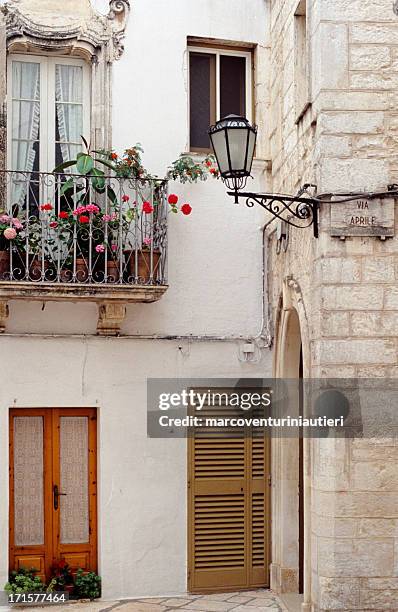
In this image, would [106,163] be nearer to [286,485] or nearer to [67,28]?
[67,28]

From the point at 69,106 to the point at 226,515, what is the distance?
4.52 m

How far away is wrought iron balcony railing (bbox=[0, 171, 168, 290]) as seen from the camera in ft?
29.4

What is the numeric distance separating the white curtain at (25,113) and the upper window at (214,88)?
1627mm

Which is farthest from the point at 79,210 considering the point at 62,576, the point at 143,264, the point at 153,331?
the point at 62,576

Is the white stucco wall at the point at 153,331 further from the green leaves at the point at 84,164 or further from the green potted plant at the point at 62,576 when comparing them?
the green leaves at the point at 84,164

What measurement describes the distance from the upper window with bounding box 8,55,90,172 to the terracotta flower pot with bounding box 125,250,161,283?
134 centimetres

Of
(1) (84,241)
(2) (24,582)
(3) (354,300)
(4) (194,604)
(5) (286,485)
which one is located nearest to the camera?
(3) (354,300)

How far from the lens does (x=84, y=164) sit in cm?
920

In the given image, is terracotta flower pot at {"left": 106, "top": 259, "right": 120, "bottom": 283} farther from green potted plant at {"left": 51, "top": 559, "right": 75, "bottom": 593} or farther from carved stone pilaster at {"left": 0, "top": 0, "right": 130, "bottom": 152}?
green potted plant at {"left": 51, "top": 559, "right": 75, "bottom": 593}

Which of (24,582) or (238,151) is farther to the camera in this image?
(24,582)

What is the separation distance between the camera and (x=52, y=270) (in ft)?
29.8

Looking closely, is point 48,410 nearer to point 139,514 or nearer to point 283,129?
point 139,514

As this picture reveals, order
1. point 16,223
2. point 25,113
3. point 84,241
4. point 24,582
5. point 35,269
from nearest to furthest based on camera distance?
point 16,223
point 35,269
point 84,241
point 24,582
point 25,113

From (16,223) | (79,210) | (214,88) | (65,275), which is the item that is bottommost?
(65,275)
